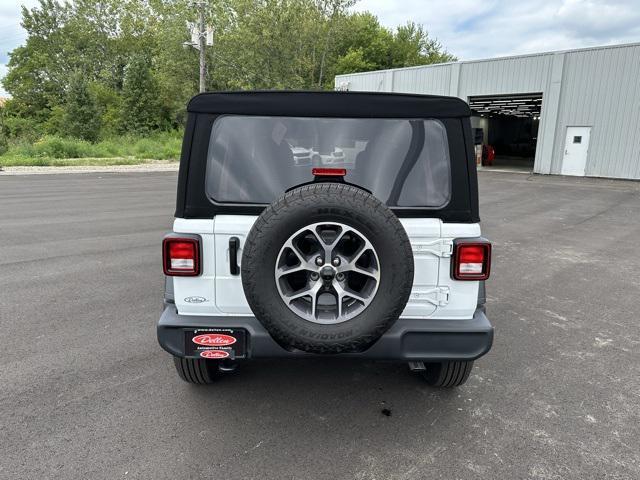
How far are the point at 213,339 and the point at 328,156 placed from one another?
49.6 inches

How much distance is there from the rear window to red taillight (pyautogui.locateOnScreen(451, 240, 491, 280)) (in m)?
0.29

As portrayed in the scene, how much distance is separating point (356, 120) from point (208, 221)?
104cm

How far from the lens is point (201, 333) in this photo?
2.63 meters

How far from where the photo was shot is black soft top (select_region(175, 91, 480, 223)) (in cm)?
262

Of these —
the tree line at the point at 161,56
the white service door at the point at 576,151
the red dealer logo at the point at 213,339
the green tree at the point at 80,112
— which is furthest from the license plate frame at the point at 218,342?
the green tree at the point at 80,112

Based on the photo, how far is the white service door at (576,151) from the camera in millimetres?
22234

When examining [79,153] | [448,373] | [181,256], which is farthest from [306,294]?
[79,153]

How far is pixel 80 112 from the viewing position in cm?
3556

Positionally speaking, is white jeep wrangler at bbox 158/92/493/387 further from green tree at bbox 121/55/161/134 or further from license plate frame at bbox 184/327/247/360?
green tree at bbox 121/55/161/134

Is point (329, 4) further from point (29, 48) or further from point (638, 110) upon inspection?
point (29, 48)

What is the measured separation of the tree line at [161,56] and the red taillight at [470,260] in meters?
29.8

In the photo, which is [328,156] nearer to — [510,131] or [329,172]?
[329,172]

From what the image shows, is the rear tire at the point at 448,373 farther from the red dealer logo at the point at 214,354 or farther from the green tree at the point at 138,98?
the green tree at the point at 138,98

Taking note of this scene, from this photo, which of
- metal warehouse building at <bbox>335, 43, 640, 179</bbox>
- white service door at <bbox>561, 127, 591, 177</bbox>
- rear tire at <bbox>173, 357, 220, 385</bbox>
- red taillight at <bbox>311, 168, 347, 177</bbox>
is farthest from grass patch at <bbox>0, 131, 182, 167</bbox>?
red taillight at <bbox>311, 168, 347, 177</bbox>
